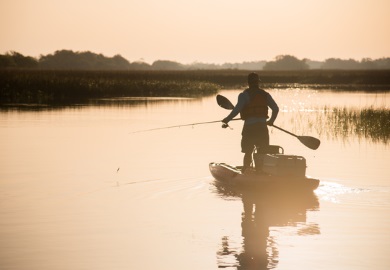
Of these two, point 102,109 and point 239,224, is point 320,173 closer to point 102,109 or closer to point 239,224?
point 239,224

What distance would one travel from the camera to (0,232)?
38.9 ft

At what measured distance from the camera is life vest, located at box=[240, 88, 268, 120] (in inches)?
619

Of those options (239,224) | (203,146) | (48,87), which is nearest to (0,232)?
(239,224)

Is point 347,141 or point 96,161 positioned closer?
point 96,161

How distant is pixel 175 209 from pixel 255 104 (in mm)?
2981

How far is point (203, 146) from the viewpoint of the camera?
24859 millimetres

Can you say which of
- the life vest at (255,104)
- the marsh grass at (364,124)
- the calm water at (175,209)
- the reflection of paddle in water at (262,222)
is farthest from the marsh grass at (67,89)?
the reflection of paddle in water at (262,222)

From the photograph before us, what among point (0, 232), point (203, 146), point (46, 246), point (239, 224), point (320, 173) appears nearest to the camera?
point (46, 246)

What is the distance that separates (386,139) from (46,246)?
17.5 m

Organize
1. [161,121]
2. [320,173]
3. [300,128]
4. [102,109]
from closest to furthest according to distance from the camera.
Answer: [320,173], [300,128], [161,121], [102,109]

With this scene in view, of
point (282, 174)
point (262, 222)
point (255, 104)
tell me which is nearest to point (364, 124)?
point (255, 104)

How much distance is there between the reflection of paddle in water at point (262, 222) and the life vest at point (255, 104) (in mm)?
1500

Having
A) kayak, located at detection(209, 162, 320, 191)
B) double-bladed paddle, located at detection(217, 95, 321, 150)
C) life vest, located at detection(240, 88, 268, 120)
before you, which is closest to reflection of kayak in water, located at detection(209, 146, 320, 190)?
kayak, located at detection(209, 162, 320, 191)

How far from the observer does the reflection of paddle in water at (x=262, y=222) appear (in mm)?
10250
